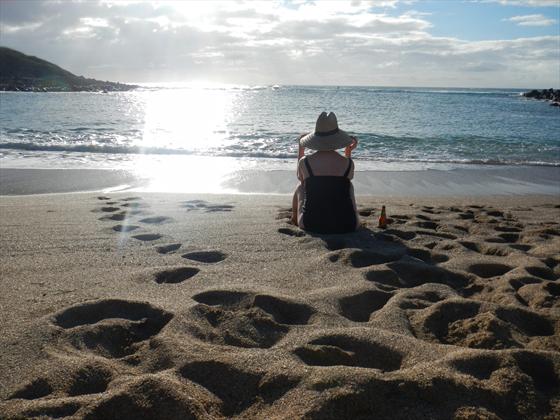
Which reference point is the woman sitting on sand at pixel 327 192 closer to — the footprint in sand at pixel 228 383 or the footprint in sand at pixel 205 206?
the footprint in sand at pixel 205 206

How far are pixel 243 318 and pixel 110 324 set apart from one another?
72 cm

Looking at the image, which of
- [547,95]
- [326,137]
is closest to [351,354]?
[326,137]

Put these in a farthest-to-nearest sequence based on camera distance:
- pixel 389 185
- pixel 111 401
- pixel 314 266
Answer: pixel 389 185 → pixel 314 266 → pixel 111 401

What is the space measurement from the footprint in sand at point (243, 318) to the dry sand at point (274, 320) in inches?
0.4

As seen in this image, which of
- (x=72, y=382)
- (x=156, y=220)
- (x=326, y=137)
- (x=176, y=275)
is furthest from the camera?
(x=156, y=220)

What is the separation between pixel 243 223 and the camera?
555cm

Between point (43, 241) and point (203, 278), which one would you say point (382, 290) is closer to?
point (203, 278)

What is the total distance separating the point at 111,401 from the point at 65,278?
1841 millimetres

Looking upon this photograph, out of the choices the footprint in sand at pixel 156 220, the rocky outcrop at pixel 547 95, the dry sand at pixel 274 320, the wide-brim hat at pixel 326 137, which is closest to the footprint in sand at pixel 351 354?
the dry sand at pixel 274 320

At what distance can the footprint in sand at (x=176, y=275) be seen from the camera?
3775mm

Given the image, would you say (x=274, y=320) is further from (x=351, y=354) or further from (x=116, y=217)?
(x=116, y=217)

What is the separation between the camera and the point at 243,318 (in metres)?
3.01

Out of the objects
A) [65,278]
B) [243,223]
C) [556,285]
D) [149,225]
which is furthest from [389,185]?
[65,278]

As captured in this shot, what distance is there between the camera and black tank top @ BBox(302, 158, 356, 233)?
5.14m
